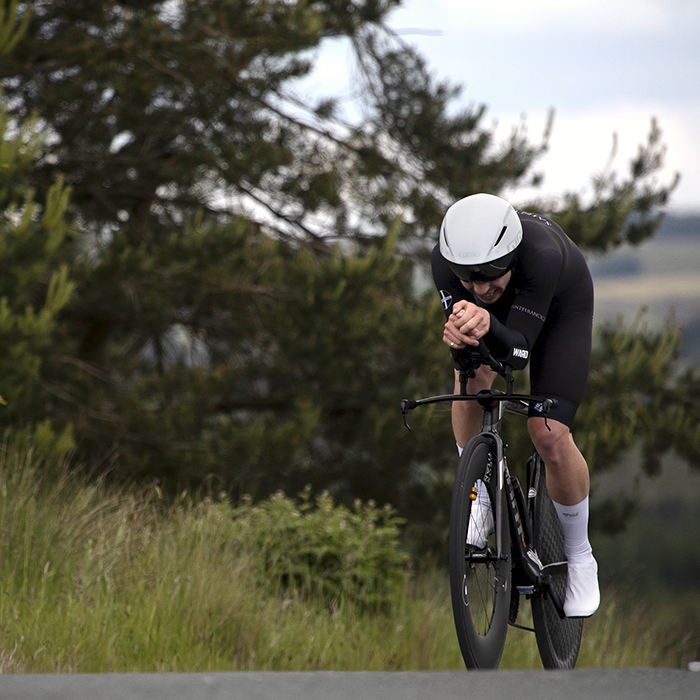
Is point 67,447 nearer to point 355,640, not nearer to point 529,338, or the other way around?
A: point 355,640

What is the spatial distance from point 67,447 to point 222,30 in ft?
16.7

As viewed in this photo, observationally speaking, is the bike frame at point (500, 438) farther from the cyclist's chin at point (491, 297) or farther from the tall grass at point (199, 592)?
the tall grass at point (199, 592)

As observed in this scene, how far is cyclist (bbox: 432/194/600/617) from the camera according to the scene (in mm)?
3508

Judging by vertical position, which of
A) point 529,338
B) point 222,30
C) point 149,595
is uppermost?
point 222,30

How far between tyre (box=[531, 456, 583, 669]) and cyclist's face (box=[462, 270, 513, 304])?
3.46ft

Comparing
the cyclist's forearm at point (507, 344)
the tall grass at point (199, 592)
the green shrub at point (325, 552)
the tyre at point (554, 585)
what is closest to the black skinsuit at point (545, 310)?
the cyclist's forearm at point (507, 344)

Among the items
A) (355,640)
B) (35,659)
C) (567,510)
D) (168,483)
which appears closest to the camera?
(35,659)

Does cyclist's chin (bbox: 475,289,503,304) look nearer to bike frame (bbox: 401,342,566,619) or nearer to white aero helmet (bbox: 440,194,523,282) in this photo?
white aero helmet (bbox: 440,194,523,282)

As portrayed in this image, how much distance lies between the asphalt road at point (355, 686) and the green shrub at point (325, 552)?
11.3 feet

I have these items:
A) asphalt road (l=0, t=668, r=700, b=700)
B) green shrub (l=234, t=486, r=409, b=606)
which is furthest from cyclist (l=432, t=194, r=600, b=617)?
green shrub (l=234, t=486, r=409, b=606)

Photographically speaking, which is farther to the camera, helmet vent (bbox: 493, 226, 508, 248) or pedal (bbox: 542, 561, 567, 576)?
pedal (bbox: 542, 561, 567, 576)

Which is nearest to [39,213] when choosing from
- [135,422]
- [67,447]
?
[135,422]

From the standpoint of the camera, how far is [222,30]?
10250mm

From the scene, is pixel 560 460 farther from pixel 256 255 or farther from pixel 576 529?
pixel 256 255
